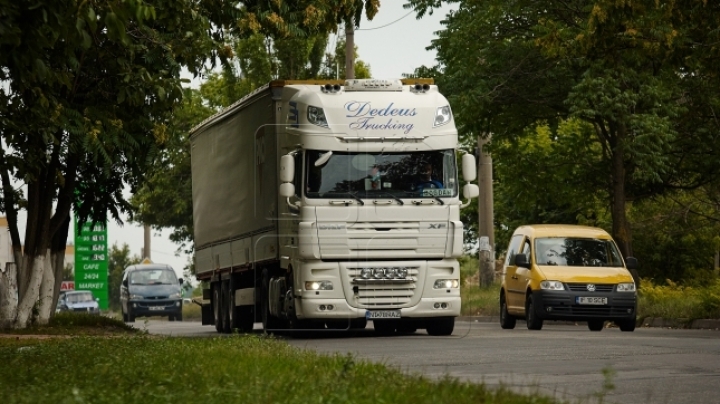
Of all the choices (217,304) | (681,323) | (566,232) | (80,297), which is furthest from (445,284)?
(80,297)

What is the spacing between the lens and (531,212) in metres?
51.9

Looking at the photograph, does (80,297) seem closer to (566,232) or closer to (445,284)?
(566,232)

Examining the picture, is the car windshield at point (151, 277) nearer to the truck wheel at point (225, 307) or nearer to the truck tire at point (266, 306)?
the truck wheel at point (225, 307)

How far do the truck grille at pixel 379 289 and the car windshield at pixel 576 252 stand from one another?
5772mm

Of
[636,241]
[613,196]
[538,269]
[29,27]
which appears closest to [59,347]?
[29,27]

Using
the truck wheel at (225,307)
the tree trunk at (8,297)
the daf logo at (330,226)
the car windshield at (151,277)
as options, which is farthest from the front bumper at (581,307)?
the car windshield at (151,277)

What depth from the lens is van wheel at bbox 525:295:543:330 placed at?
26812mm

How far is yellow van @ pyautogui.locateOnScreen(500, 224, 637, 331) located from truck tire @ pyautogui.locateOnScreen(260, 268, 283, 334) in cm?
489

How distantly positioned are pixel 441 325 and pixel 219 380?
1359 cm

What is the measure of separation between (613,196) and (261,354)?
72.4 feet

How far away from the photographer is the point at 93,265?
226ft

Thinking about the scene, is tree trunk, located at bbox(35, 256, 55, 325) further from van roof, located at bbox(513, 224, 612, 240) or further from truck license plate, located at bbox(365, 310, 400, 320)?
van roof, located at bbox(513, 224, 612, 240)

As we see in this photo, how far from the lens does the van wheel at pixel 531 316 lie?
1056 inches

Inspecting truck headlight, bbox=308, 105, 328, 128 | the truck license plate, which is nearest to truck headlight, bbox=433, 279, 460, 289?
the truck license plate
